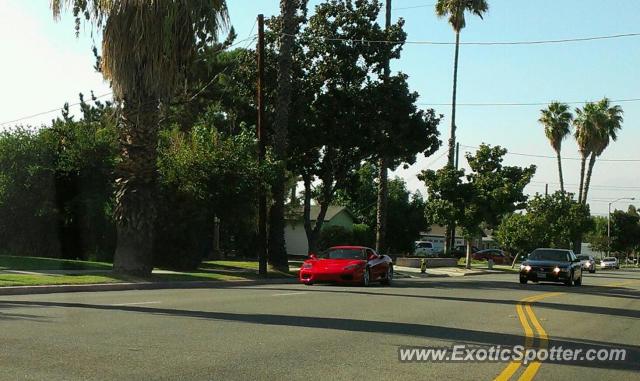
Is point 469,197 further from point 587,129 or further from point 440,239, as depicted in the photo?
point 440,239

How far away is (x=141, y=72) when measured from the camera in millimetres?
20562

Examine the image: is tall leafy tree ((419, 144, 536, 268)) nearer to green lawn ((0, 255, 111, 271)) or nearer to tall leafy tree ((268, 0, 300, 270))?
tall leafy tree ((268, 0, 300, 270))

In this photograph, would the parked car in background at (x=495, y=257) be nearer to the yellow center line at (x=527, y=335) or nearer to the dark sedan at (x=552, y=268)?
the dark sedan at (x=552, y=268)

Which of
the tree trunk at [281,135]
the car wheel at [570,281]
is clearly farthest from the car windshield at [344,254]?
the car wheel at [570,281]

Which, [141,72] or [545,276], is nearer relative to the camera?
[141,72]

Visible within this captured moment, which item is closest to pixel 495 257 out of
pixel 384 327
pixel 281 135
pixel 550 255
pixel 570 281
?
pixel 550 255

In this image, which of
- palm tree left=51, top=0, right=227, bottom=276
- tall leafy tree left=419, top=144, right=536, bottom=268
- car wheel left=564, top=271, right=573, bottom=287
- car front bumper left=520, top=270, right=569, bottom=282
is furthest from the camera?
tall leafy tree left=419, top=144, right=536, bottom=268

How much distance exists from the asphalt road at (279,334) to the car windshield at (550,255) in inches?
378

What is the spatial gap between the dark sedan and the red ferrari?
7306mm

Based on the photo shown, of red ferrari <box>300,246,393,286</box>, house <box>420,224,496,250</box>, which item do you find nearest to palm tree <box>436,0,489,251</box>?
red ferrari <box>300,246,393,286</box>

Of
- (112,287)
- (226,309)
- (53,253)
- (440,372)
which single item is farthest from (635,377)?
(53,253)

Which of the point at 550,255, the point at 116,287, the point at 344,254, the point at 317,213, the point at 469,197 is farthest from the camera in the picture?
the point at 317,213

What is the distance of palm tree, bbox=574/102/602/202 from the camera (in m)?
62.9

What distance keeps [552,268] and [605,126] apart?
4119cm
